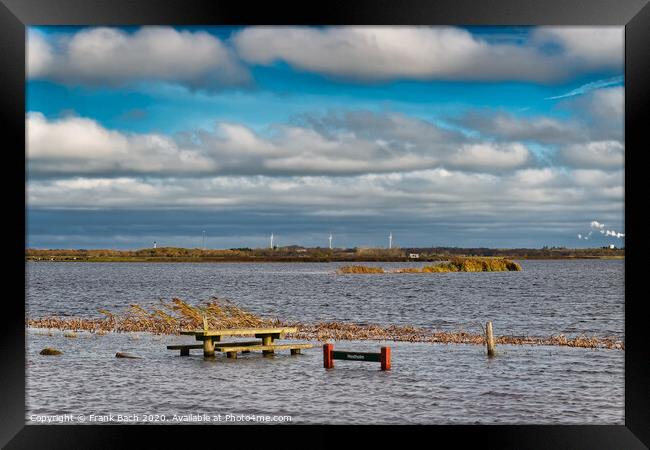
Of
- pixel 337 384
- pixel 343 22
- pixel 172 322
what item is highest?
pixel 343 22

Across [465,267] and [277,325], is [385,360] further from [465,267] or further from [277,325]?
[465,267]

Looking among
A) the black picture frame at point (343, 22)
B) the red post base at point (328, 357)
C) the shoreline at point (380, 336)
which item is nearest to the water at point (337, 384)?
the red post base at point (328, 357)

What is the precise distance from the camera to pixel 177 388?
19.9 meters

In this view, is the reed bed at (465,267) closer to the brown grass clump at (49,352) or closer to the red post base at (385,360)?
the brown grass clump at (49,352)

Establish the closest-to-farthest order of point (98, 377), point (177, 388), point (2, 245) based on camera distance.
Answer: point (2, 245)
point (177, 388)
point (98, 377)

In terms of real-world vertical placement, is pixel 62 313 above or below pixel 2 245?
below

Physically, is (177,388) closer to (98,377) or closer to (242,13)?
(98,377)

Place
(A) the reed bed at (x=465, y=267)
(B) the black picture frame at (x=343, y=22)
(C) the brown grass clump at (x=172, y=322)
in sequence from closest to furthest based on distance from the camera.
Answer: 1. (B) the black picture frame at (x=343, y=22)
2. (C) the brown grass clump at (x=172, y=322)
3. (A) the reed bed at (x=465, y=267)

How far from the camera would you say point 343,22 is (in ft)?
35.6

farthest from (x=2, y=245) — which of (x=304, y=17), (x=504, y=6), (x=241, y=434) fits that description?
(x=504, y=6)

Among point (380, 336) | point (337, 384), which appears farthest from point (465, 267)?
point (337, 384)

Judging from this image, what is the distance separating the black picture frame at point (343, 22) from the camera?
10219mm

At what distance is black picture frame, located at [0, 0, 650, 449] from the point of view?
1022 centimetres

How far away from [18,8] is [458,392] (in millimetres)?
14149
